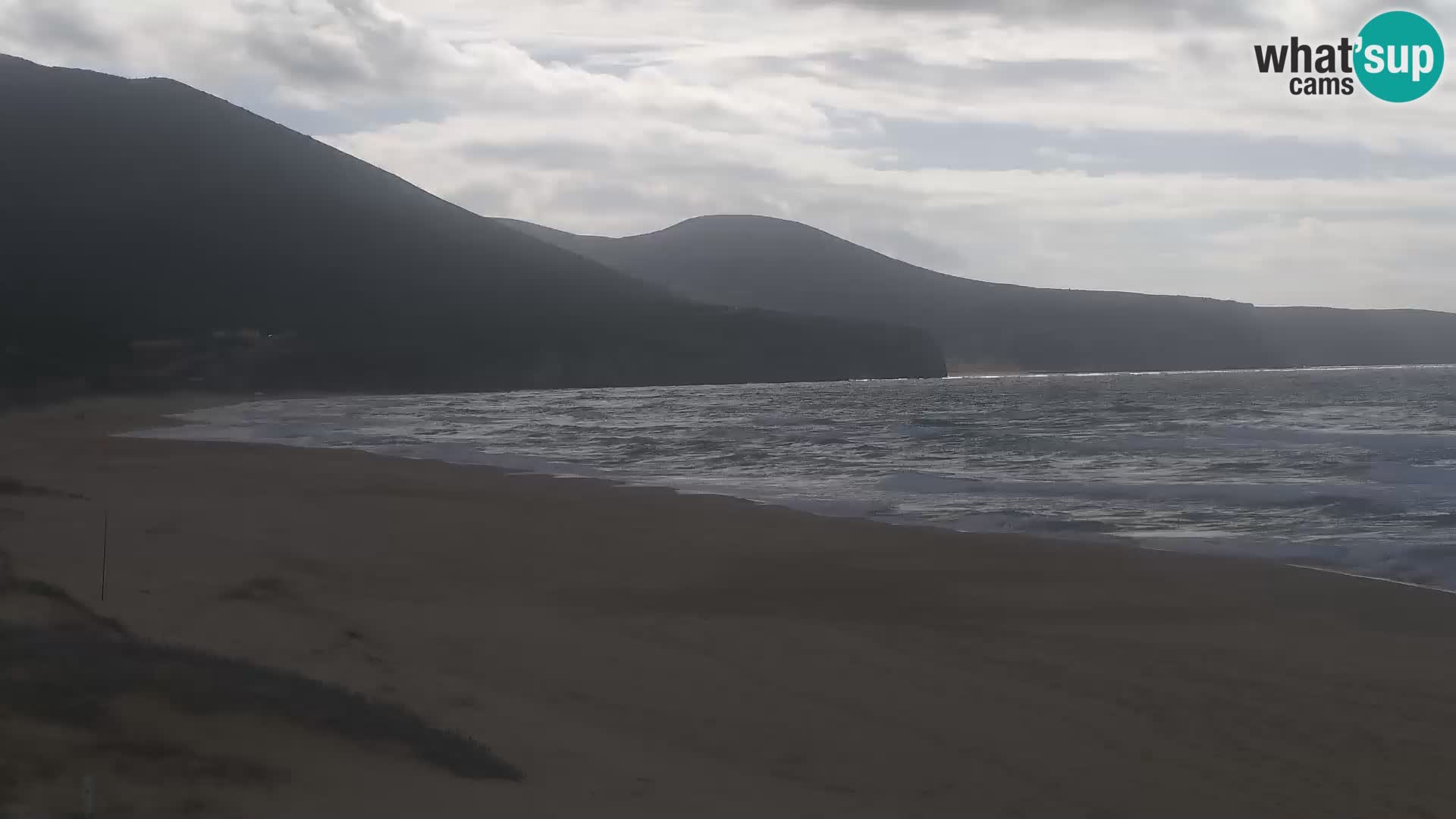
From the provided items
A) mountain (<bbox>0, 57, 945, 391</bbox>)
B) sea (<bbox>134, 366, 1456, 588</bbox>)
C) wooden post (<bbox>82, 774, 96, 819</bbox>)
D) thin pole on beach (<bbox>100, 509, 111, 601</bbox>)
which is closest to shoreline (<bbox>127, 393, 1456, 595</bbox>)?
sea (<bbox>134, 366, 1456, 588</bbox>)

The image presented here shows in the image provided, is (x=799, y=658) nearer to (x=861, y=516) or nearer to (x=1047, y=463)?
(x=861, y=516)

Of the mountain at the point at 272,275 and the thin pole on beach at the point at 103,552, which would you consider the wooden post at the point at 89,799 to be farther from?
the mountain at the point at 272,275

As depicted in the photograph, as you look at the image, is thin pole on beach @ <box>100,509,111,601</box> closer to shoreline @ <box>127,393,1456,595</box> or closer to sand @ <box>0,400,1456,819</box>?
sand @ <box>0,400,1456,819</box>

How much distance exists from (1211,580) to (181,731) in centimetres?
826

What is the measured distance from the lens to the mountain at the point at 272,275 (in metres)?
92.9

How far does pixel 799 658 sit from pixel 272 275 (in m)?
113

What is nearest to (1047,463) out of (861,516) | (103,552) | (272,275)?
(861,516)

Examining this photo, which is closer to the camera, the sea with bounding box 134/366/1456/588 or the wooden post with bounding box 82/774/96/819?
the wooden post with bounding box 82/774/96/819

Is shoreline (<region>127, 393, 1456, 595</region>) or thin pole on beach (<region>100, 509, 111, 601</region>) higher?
thin pole on beach (<region>100, 509, 111, 601</region>)

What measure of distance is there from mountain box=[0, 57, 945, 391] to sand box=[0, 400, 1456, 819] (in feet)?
244

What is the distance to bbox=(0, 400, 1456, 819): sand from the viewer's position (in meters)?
4.87

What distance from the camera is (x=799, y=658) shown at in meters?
6.97

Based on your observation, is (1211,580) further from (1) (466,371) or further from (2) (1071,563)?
(1) (466,371)

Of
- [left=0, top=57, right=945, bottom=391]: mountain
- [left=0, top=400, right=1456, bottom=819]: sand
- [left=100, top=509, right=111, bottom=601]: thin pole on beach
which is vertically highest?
[left=0, top=57, right=945, bottom=391]: mountain
